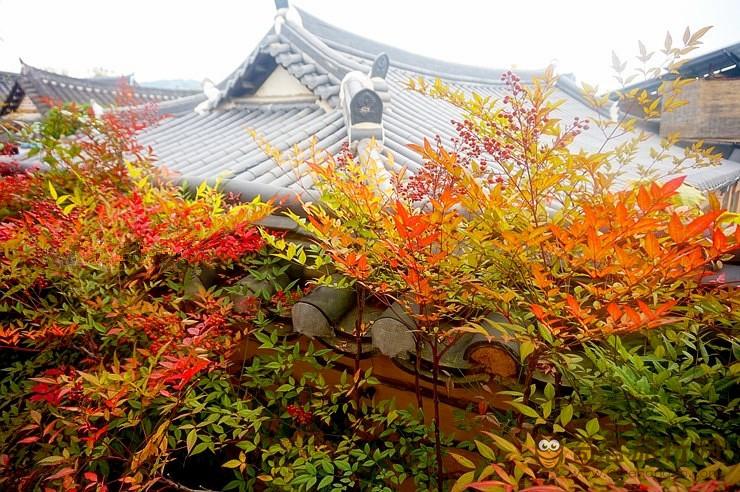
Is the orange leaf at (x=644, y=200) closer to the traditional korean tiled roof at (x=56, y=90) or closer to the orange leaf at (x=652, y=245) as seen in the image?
the orange leaf at (x=652, y=245)

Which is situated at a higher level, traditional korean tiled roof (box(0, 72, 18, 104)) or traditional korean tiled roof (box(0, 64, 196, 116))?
traditional korean tiled roof (box(0, 72, 18, 104))

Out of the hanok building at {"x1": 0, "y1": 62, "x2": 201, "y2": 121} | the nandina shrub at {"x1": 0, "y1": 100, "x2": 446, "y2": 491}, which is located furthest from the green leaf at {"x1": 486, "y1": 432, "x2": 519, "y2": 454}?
the hanok building at {"x1": 0, "y1": 62, "x2": 201, "y2": 121}

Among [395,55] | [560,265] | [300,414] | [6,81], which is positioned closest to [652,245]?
[560,265]

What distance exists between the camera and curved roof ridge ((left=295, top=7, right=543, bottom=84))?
859 cm

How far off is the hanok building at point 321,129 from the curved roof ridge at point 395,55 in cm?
3

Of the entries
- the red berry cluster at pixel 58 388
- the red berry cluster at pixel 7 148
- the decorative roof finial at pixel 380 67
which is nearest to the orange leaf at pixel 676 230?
the red berry cluster at pixel 58 388

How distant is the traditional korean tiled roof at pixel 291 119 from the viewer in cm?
455

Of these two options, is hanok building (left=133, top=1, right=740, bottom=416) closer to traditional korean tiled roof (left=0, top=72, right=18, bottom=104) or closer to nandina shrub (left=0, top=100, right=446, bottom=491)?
nandina shrub (left=0, top=100, right=446, bottom=491)

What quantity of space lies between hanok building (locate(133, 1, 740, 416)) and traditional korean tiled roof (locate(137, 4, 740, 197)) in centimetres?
2

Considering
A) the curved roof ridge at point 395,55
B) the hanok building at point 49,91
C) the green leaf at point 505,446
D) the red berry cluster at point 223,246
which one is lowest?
the green leaf at point 505,446

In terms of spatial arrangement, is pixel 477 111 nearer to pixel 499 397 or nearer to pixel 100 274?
pixel 499 397

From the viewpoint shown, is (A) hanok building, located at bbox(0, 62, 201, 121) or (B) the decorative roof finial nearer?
(B) the decorative roof finial

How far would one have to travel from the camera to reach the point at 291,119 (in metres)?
5.89

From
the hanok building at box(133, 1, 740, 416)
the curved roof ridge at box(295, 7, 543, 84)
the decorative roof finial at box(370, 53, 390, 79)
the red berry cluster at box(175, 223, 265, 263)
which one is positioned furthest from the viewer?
the curved roof ridge at box(295, 7, 543, 84)
